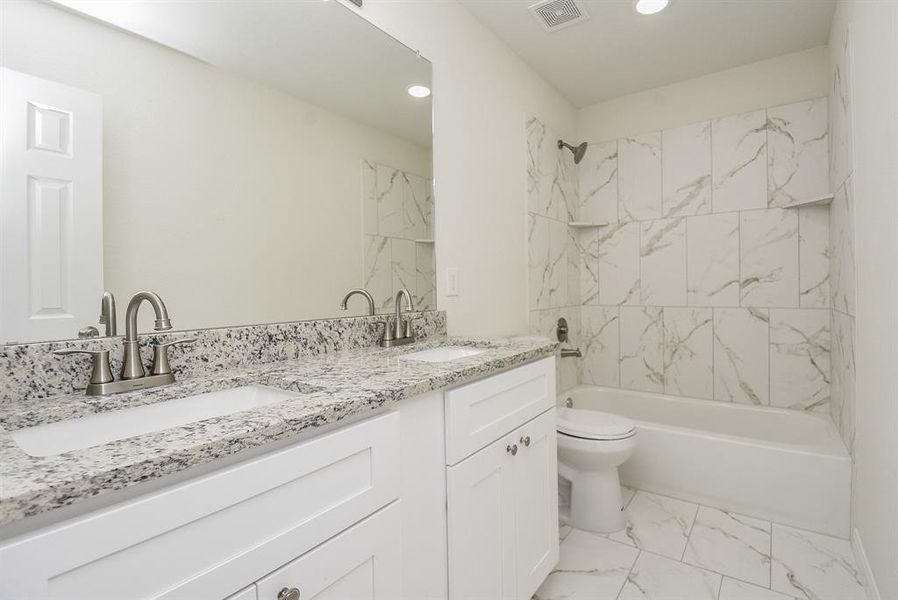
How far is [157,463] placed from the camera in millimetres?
552

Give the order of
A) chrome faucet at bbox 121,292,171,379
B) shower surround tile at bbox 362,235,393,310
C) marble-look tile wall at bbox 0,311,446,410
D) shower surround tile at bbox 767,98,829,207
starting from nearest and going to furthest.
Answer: marble-look tile wall at bbox 0,311,446,410
chrome faucet at bbox 121,292,171,379
shower surround tile at bbox 362,235,393,310
shower surround tile at bbox 767,98,829,207

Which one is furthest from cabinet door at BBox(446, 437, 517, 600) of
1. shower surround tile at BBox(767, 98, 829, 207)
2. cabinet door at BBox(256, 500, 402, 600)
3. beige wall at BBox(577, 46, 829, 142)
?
beige wall at BBox(577, 46, 829, 142)

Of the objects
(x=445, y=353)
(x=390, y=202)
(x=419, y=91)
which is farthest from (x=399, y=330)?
(x=419, y=91)

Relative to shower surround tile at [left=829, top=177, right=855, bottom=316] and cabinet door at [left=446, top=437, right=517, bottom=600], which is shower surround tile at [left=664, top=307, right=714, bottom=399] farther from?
cabinet door at [left=446, top=437, right=517, bottom=600]

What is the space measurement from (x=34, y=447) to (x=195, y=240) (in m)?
0.56

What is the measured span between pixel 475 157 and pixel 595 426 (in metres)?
1.35

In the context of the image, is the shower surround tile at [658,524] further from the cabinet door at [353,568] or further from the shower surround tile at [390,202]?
the shower surround tile at [390,202]

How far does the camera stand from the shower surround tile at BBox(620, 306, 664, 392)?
2885mm

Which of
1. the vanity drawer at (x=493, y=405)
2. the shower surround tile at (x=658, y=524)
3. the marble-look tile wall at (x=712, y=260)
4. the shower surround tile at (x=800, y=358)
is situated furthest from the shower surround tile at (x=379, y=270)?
the shower surround tile at (x=800, y=358)

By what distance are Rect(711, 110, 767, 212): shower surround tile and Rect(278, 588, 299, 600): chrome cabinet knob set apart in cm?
287

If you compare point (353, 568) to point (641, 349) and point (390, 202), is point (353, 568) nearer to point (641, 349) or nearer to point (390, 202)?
point (390, 202)

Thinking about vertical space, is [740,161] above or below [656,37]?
below

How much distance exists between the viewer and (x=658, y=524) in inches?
81.7

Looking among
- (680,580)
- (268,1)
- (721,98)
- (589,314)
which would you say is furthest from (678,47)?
(680,580)
